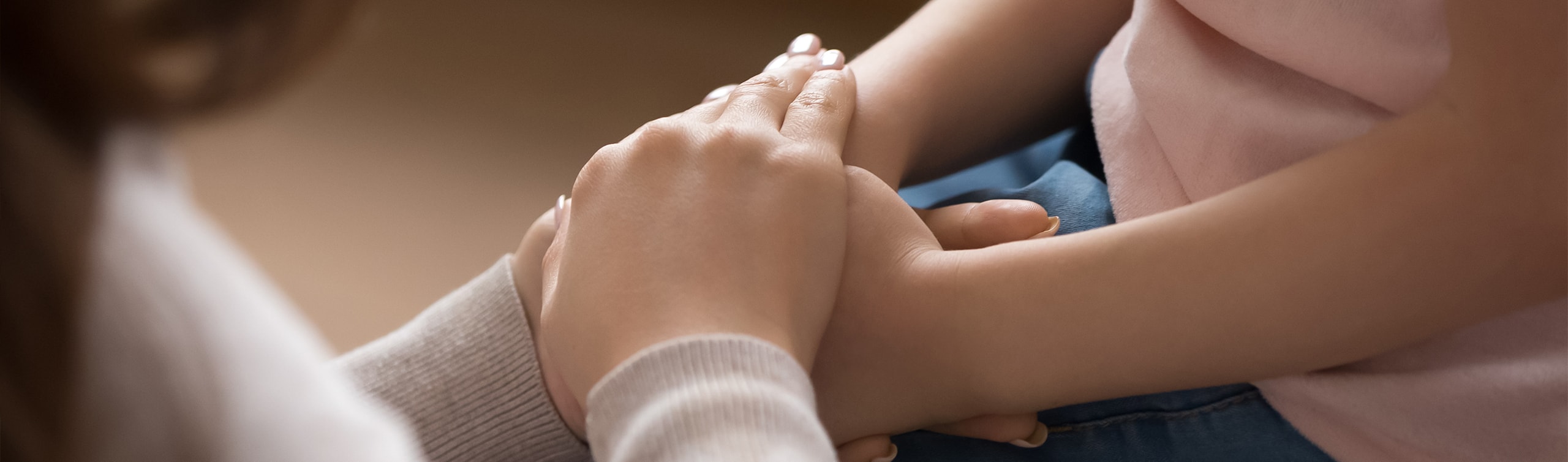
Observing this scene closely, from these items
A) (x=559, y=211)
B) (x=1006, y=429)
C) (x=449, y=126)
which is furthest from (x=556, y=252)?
(x=449, y=126)

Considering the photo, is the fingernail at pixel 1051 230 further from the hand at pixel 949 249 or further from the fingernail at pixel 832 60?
the fingernail at pixel 832 60

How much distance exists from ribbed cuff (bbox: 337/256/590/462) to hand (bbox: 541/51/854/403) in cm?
10

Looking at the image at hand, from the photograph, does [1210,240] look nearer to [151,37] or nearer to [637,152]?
[637,152]

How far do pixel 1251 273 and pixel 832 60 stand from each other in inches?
12.4

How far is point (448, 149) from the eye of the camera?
1413mm

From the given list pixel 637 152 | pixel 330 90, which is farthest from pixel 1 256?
pixel 330 90

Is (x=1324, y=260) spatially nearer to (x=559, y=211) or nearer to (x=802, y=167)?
(x=802, y=167)

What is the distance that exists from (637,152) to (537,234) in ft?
0.50

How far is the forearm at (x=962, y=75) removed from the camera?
0.65 metres

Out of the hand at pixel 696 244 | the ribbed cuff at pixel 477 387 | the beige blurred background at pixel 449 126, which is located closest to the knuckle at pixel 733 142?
the hand at pixel 696 244

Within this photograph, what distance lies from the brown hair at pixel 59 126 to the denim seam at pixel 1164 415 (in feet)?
1.52

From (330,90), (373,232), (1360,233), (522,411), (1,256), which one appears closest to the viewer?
(1,256)

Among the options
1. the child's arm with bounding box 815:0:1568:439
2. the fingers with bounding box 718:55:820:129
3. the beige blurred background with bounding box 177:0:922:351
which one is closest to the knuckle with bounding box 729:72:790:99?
the fingers with bounding box 718:55:820:129

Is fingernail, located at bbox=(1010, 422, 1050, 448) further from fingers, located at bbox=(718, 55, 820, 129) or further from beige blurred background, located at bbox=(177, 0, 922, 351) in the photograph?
beige blurred background, located at bbox=(177, 0, 922, 351)
